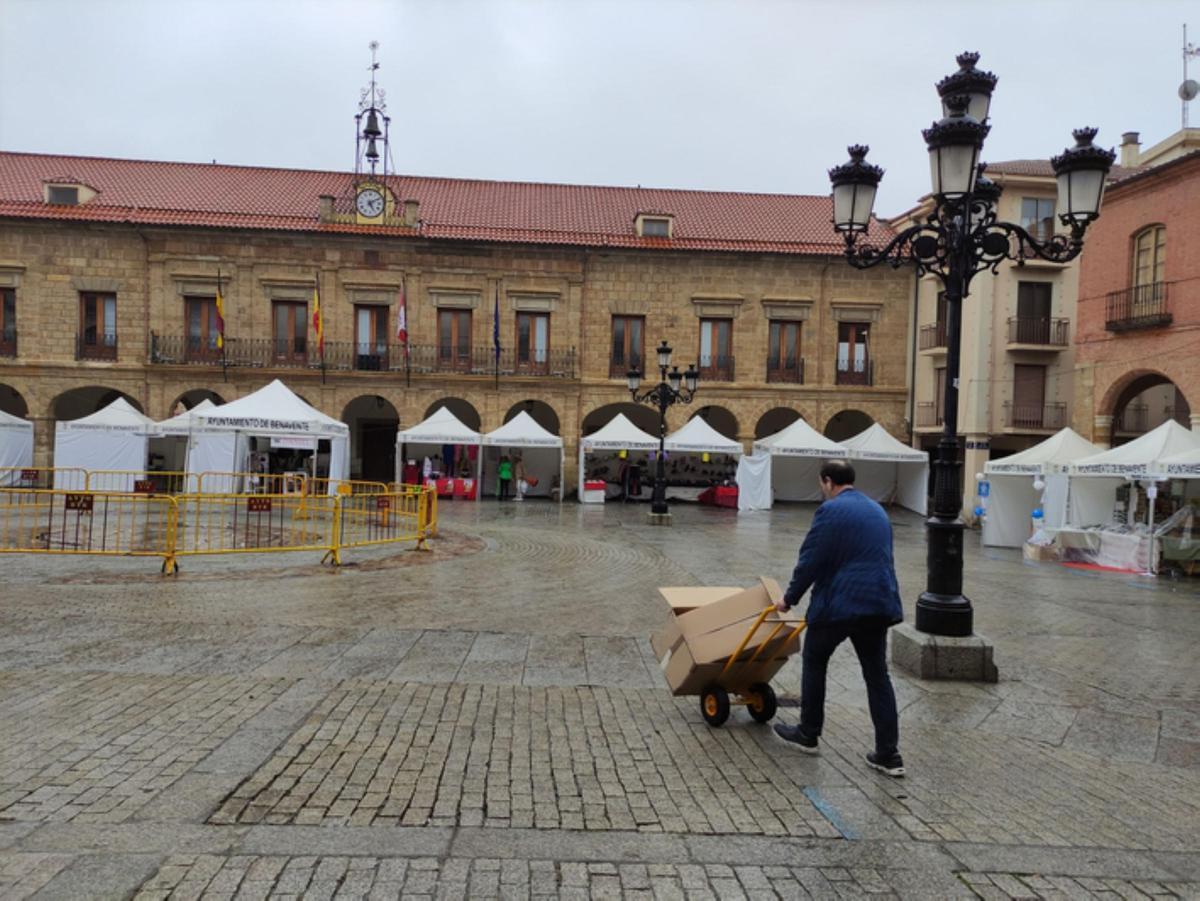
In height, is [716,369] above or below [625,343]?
below

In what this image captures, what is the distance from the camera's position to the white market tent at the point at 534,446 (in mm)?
24875

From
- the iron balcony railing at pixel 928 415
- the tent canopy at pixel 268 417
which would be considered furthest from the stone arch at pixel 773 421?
the tent canopy at pixel 268 417

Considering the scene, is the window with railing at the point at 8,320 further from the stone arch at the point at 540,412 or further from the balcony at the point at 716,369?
the balcony at the point at 716,369

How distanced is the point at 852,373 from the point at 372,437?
18055mm

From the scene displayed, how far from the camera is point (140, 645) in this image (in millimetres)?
6566

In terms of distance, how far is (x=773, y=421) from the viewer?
31.2 m

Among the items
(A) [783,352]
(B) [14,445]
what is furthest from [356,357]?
(A) [783,352]

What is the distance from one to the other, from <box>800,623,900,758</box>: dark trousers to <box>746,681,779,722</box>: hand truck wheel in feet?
1.29

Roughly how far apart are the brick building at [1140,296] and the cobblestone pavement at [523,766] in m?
11.1

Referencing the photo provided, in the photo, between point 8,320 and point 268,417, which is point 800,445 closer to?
point 268,417

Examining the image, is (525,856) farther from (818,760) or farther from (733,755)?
(818,760)

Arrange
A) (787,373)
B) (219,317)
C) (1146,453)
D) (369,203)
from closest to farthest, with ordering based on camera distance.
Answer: (1146,453), (219,317), (369,203), (787,373)

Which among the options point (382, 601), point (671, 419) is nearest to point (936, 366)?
point (671, 419)

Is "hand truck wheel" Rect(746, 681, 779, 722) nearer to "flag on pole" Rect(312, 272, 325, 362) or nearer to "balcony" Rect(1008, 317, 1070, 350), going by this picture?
"balcony" Rect(1008, 317, 1070, 350)
